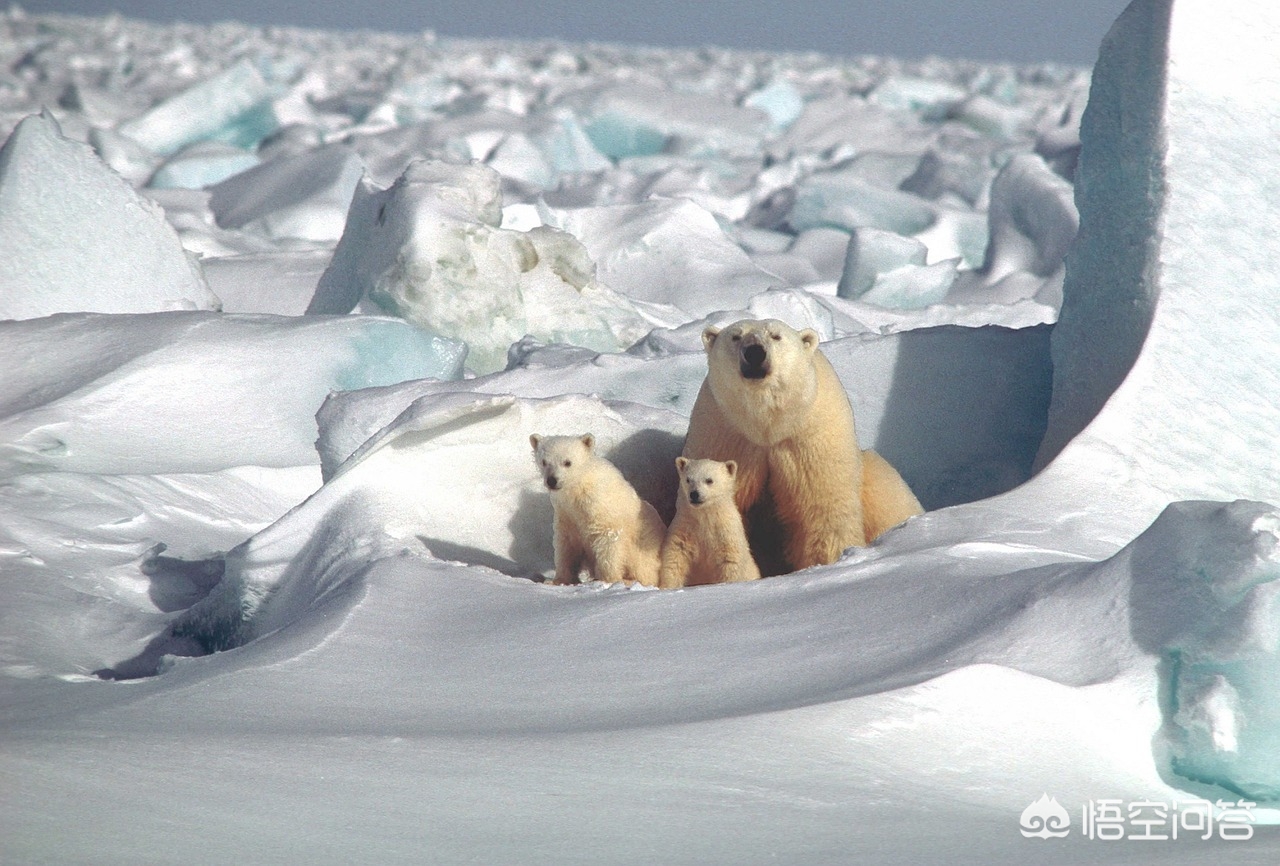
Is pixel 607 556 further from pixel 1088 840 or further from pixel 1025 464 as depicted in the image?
pixel 1088 840

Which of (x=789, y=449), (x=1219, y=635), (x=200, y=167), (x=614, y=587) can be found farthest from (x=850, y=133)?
(x=1219, y=635)

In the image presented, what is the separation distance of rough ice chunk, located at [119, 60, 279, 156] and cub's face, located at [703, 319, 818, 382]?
36.0ft

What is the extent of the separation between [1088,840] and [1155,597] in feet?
1.89

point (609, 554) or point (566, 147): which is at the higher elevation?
point (609, 554)

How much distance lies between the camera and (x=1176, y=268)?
11.2 feet

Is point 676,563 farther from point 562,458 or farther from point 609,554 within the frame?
point 562,458

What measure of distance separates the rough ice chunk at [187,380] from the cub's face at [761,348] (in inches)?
59.7

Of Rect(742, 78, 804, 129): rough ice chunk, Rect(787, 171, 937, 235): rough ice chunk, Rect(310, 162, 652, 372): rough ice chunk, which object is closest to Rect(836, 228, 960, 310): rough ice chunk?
Rect(310, 162, 652, 372): rough ice chunk

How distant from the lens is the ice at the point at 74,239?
4.78m

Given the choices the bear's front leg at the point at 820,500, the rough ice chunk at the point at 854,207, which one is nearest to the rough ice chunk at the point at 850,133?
the rough ice chunk at the point at 854,207

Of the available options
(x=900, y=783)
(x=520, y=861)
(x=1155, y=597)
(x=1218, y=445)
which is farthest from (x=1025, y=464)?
Answer: (x=520, y=861)

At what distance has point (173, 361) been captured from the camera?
13.6ft

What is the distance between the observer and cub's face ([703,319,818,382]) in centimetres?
305

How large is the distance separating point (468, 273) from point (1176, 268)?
2348mm
